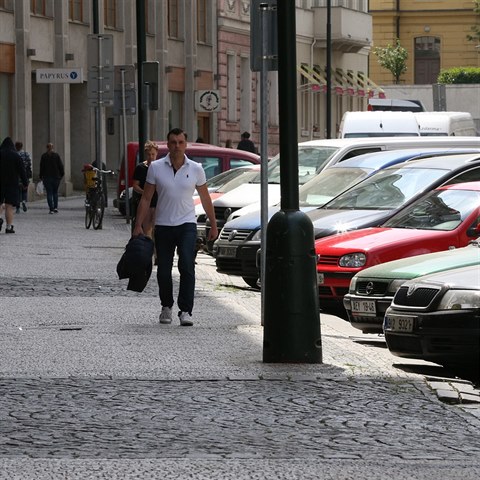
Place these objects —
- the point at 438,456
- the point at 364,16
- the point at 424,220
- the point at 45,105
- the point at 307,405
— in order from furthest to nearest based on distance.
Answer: the point at 364,16, the point at 45,105, the point at 424,220, the point at 307,405, the point at 438,456

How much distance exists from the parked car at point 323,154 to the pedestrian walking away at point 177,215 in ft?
29.0

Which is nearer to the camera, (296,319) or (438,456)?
(438,456)

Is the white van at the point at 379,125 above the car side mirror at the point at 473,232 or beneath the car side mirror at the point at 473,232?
above

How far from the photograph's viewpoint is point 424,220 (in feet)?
59.3

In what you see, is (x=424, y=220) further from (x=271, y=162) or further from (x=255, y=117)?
(x=255, y=117)

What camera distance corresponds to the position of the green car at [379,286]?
47.9ft

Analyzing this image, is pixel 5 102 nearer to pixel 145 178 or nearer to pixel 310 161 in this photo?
pixel 310 161

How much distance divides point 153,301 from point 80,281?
111 inches

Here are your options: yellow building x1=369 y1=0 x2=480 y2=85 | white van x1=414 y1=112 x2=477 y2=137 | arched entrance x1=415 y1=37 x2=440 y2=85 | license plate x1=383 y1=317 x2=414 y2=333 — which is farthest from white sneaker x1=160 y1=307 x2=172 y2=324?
arched entrance x1=415 y1=37 x2=440 y2=85

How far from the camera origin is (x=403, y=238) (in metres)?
17.5

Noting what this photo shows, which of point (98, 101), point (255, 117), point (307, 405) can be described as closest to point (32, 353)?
point (307, 405)

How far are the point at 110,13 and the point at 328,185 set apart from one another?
3541cm

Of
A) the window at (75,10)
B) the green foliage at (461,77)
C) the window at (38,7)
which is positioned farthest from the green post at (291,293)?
the green foliage at (461,77)

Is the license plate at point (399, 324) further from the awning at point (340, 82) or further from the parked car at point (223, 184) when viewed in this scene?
the awning at point (340, 82)
